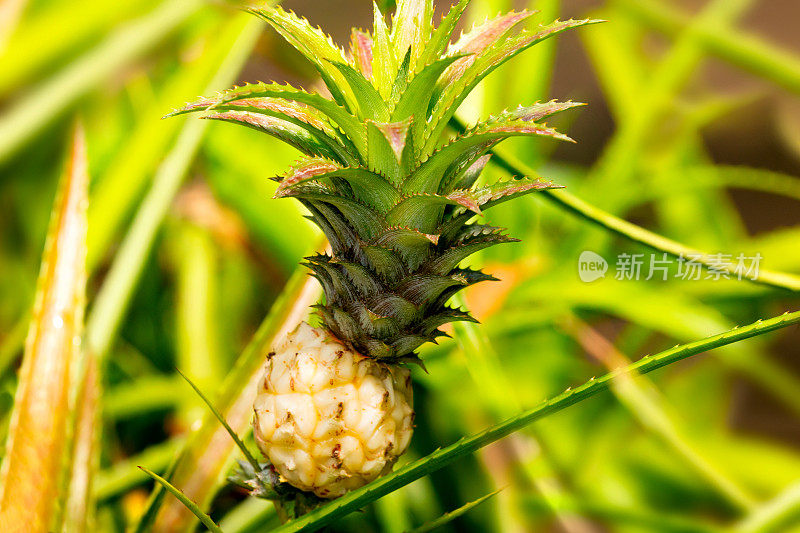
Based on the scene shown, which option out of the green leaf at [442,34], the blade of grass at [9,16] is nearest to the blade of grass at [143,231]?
the green leaf at [442,34]

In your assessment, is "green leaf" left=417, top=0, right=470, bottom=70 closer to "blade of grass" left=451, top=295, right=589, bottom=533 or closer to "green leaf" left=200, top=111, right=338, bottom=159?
→ "green leaf" left=200, top=111, right=338, bottom=159

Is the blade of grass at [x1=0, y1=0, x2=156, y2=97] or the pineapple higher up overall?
the blade of grass at [x1=0, y1=0, x2=156, y2=97]

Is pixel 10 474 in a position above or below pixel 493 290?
below

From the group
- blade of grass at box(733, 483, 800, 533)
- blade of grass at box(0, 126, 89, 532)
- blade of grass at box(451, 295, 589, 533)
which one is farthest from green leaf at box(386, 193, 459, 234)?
blade of grass at box(733, 483, 800, 533)

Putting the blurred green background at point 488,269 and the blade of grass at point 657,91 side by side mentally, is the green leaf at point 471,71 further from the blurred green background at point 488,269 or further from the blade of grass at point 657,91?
the blade of grass at point 657,91

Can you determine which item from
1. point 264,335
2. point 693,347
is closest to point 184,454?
point 264,335

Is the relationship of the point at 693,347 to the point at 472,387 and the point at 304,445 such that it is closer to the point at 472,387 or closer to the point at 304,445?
the point at 304,445

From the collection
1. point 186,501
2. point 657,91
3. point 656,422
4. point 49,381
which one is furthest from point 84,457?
point 657,91
